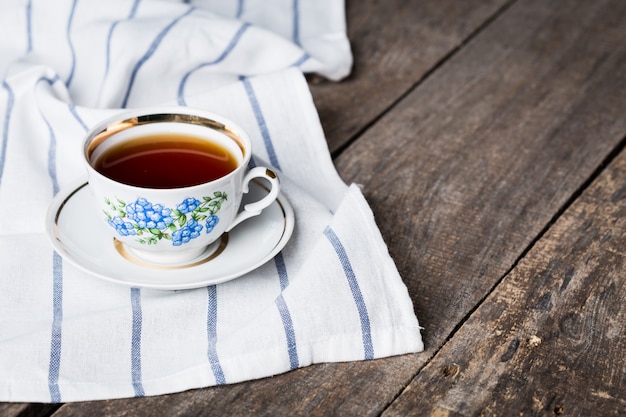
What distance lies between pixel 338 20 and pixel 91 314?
0.63 meters

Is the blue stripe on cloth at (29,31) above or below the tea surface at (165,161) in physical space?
below

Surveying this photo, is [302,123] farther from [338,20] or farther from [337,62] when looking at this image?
[338,20]

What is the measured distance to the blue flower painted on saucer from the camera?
70 centimetres

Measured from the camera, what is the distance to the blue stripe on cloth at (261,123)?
928 millimetres

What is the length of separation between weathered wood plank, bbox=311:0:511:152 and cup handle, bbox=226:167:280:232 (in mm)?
231

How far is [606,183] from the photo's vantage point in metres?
0.92

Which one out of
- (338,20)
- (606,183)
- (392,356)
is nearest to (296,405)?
(392,356)

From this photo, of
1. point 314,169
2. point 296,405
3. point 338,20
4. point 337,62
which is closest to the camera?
point 296,405

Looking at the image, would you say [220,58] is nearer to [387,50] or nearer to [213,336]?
[387,50]

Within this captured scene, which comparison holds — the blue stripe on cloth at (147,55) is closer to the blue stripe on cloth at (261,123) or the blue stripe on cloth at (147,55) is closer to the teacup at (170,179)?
the blue stripe on cloth at (261,123)

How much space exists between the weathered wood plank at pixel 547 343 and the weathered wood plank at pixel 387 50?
0.29 metres

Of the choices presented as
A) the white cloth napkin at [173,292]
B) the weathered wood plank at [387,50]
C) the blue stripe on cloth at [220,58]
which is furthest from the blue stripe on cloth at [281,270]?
the blue stripe on cloth at [220,58]

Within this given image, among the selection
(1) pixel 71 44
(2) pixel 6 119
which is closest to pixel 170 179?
(2) pixel 6 119

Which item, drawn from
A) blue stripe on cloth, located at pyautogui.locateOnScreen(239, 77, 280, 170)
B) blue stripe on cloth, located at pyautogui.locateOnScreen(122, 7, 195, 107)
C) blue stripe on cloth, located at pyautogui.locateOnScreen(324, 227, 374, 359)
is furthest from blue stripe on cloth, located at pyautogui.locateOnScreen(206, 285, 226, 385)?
blue stripe on cloth, located at pyautogui.locateOnScreen(122, 7, 195, 107)
